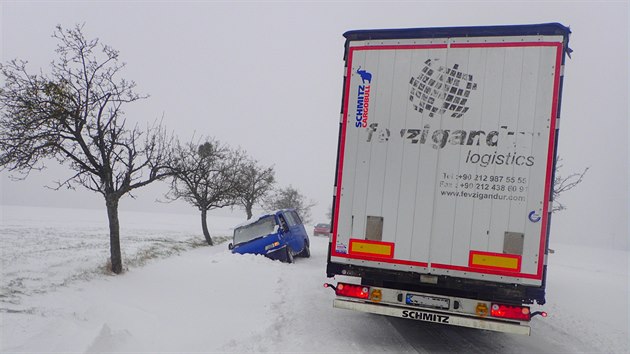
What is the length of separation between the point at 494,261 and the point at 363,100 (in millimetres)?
2794

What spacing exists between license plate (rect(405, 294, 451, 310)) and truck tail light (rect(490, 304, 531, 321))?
1.92ft

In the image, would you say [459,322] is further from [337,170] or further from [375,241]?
[337,170]

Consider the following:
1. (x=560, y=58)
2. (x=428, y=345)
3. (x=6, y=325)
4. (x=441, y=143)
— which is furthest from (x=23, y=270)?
(x=560, y=58)

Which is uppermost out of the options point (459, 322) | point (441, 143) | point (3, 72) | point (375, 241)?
point (3, 72)

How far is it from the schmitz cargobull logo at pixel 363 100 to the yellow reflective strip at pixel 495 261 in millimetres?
2344

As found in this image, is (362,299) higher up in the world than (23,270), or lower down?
higher up

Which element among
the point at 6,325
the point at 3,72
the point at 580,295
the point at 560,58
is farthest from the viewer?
the point at 580,295

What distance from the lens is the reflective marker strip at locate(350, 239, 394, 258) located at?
5660 millimetres

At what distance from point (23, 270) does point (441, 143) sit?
9.16 m

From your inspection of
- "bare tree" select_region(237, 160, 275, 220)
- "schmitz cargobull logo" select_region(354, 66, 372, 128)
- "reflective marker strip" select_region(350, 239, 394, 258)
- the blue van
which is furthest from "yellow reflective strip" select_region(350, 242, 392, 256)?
"bare tree" select_region(237, 160, 275, 220)

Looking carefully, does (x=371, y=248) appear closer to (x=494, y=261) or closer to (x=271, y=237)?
(x=494, y=261)

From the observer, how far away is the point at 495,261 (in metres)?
5.29

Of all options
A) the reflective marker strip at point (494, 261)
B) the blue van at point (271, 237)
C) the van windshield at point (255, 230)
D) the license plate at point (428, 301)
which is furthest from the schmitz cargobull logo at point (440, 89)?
the van windshield at point (255, 230)

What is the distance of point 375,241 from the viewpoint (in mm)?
5719
